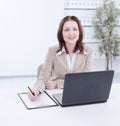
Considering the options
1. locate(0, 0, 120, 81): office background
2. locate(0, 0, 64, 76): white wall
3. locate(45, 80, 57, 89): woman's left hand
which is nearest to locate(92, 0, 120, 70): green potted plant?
locate(0, 0, 120, 81): office background

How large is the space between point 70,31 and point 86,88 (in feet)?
2.51

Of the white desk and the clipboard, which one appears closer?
the white desk

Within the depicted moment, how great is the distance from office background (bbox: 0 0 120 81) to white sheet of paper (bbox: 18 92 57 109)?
2.56m

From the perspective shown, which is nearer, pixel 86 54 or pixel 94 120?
pixel 94 120

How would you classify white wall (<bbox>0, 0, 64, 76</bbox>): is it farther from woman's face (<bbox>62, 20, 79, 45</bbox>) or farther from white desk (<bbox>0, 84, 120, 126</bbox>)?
white desk (<bbox>0, 84, 120, 126</bbox>)

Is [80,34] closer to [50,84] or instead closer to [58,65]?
[58,65]

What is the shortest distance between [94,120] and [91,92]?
0.79 ft

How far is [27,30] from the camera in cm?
436

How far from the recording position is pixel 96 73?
1580 mm

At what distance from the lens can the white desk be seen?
1386 millimetres

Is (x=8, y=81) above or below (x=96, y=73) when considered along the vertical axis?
below

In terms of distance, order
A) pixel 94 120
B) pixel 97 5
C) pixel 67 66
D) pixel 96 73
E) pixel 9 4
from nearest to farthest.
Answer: pixel 94 120 → pixel 96 73 → pixel 67 66 → pixel 9 4 → pixel 97 5

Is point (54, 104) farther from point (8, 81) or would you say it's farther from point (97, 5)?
point (97, 5)

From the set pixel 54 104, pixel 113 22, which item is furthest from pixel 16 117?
pixel 113 22
